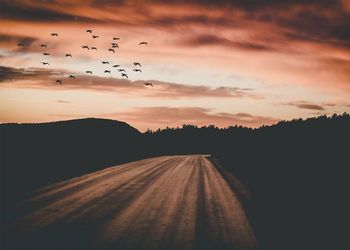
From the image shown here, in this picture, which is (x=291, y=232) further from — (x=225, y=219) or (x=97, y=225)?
(x=97, y=225)

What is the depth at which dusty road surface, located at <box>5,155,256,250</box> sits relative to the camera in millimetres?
8523

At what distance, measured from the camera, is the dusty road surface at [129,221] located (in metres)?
8.52

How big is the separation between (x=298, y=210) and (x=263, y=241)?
16.8 ft

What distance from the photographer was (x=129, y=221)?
1061cm

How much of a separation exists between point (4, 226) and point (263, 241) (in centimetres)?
566

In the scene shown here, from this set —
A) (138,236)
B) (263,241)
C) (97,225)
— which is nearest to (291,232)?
(263,241)

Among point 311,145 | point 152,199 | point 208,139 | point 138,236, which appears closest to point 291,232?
point 138,236

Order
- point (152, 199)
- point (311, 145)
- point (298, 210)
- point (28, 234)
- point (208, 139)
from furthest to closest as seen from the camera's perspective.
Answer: point (208, 139) < point (311, 145) < point (152, 199) < point (298, 210) < point (28, 234)

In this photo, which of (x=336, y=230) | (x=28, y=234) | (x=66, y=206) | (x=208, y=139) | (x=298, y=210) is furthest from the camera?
(x=208, y=139)

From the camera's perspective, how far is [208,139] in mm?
199750

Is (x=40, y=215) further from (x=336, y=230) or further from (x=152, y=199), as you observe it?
(x=336, y=230)

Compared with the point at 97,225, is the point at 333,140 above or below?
above

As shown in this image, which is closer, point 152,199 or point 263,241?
point 263,241

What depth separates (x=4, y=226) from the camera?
9695 millimetres
